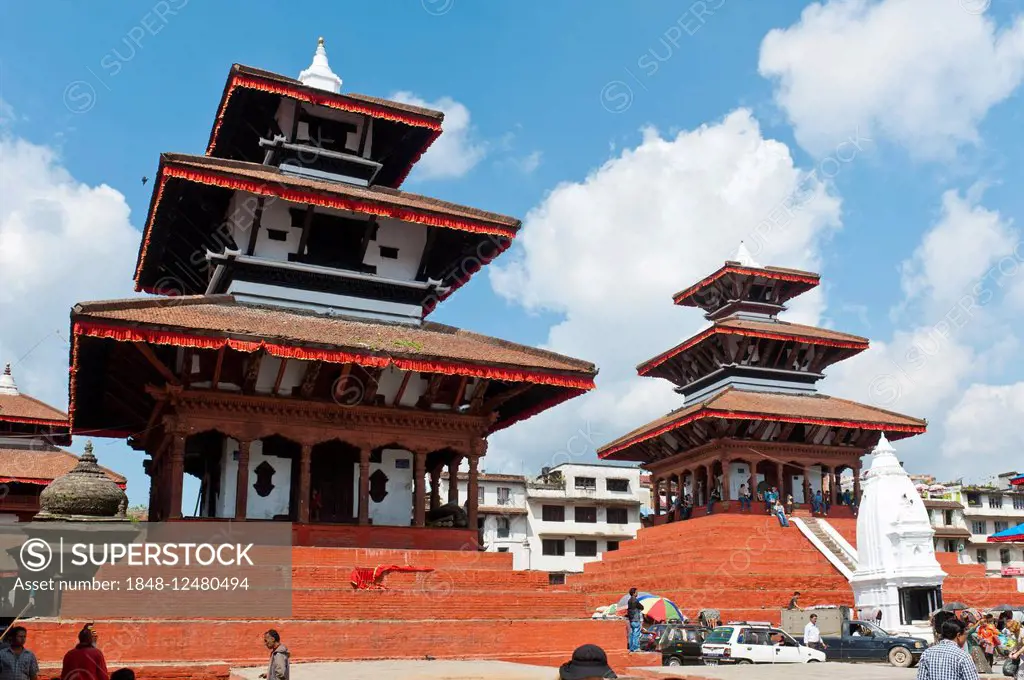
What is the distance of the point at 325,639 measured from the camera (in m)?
14.4

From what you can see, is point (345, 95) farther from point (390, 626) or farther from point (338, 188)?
point (390, 626)

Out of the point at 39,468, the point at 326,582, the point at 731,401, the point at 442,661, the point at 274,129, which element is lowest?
the point at 442,661

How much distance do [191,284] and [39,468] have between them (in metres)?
16.0

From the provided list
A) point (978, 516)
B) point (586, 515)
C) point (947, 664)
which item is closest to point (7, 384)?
point (586, 515)

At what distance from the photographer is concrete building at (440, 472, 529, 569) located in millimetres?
60188

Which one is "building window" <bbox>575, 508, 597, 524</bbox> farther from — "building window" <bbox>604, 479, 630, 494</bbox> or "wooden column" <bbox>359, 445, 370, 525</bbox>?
"wooden column" <bbox>359, 445, 370, 525</bbox>

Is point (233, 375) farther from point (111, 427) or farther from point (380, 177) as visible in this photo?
point (380, 177)

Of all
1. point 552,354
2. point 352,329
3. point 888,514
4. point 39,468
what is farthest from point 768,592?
point 39,468

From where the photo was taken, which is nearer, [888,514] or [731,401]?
[888,514]

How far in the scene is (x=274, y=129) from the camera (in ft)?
73.9

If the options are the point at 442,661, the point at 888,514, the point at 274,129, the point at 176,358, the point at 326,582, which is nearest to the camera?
the point at 442,661

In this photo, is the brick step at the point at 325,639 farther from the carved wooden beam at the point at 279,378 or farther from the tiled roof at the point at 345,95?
the tiled roof at the point at 345,95

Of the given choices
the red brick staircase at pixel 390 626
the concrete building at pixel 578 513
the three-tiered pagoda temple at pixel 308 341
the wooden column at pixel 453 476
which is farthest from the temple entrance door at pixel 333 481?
the concrete building at pixel 578 513

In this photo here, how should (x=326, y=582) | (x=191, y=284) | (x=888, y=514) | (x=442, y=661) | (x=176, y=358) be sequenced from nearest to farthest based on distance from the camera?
(x=442, y=661)
(x=326, y=582)
(x=176, y=358)
(x=191, y=284)
(x=888, y=514)
